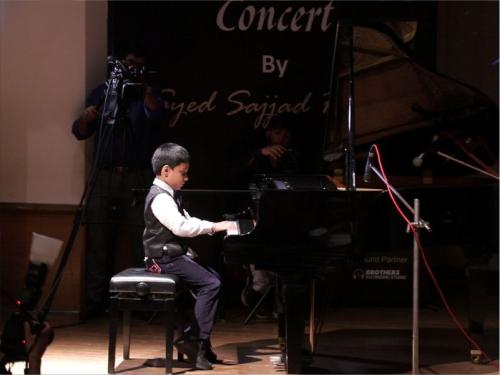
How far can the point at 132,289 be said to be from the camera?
4.47 meters

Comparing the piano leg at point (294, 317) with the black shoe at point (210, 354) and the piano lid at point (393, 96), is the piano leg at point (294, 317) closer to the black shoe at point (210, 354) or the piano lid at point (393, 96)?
the black shoe at point (210, 354)

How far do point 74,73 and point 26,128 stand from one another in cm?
51

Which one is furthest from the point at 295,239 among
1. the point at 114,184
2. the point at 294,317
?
the point at 114,184

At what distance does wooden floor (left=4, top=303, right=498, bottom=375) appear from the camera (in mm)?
4781

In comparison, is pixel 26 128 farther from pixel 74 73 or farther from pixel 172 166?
pixel 172 166

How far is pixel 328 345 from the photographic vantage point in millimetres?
5391

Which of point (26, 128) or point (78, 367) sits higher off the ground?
point (26, 128)

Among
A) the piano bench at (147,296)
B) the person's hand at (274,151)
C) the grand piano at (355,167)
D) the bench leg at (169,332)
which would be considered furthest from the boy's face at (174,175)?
the person's hand at (274,151)

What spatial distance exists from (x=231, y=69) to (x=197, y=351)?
251cm

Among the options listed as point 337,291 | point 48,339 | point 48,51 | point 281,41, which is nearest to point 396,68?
point 281,41

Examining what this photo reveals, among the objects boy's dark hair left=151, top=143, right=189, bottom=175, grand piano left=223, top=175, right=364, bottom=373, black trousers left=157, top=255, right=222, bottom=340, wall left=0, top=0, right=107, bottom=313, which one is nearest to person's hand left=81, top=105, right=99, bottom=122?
wall left=0, top=0, right=107, bottom=313

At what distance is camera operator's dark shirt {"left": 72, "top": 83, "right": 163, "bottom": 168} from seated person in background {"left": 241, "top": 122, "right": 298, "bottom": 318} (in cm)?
74

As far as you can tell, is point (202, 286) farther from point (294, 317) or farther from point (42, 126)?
point (42, 126)

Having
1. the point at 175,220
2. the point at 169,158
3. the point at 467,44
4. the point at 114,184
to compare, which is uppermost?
the point at 467,44
